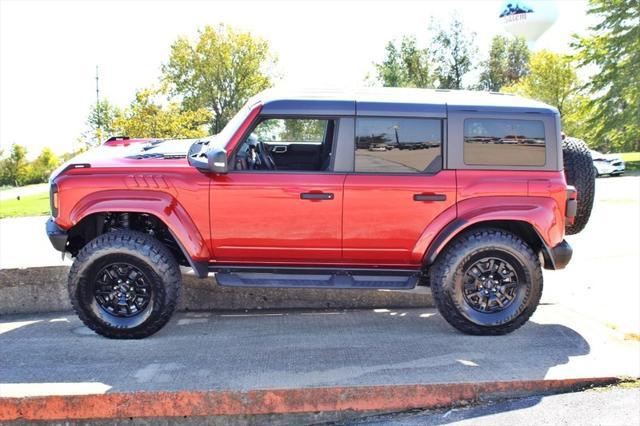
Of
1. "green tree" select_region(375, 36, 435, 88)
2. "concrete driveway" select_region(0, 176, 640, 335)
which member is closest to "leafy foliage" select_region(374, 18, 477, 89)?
"green tree" select_region(375, 36, 435, 88)

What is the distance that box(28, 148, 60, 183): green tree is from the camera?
5665 centimetres

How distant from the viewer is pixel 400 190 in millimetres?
4668

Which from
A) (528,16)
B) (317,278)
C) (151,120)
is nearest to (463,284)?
(317,278)

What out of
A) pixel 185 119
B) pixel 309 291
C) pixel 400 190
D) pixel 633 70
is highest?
pixel 633 70

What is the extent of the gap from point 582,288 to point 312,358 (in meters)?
3.78

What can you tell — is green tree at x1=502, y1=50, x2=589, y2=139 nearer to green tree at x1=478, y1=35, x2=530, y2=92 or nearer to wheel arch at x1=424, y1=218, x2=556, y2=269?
green tree at x1=478, y1=35, x2=530, y2=92

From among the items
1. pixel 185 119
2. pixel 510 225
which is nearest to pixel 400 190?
pixel 510 225

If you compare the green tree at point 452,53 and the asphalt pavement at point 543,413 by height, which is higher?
the green tree at point 452,53

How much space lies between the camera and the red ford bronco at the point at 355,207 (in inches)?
184

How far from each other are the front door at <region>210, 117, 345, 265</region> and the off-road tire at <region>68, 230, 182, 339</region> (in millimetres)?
465

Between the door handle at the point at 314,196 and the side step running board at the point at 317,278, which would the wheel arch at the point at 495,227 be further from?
the door handle at the point at 314,196

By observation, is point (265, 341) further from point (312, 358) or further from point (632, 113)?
point (632, 113)

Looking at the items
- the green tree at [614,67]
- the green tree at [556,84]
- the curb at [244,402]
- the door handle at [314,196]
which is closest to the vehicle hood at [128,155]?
the door handle at [314,196]

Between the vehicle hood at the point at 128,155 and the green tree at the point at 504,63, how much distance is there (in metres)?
58.6
